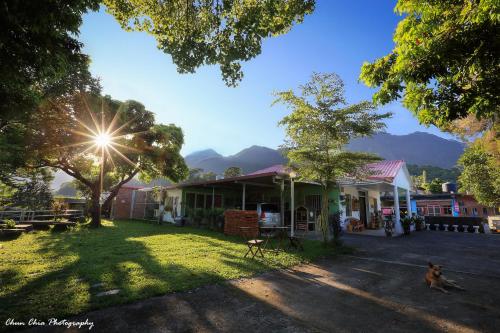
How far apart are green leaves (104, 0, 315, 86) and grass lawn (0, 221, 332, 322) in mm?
5359

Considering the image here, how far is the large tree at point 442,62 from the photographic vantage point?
3.90 meters

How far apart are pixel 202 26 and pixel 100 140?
1504 centimetres

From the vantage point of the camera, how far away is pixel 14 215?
647 inches

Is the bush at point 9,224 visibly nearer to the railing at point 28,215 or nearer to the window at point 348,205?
the railing at point 28,215

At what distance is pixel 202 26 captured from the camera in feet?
21.4

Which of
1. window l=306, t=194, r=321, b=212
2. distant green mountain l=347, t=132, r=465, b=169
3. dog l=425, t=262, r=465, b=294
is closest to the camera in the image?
dog l=425, t=262, r=465, b=294

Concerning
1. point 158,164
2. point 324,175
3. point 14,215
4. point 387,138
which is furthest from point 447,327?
point 387,138

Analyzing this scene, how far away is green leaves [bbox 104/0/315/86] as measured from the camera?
6371mm

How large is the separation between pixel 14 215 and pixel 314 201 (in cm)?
2073

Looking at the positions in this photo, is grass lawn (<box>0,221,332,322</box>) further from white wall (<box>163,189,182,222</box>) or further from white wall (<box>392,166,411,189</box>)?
white wall (<box>163,189,182,222</box>)

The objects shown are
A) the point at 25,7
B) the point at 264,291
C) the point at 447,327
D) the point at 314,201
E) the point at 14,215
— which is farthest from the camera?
the point at 314,201

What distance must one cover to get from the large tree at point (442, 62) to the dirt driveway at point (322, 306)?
358cm

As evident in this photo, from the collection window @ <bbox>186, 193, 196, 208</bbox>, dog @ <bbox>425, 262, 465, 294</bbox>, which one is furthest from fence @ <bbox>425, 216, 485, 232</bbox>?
window @ <bbox>186, 193, 196, 208</bbox>

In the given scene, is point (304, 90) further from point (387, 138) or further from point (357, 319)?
point (387, 138)
